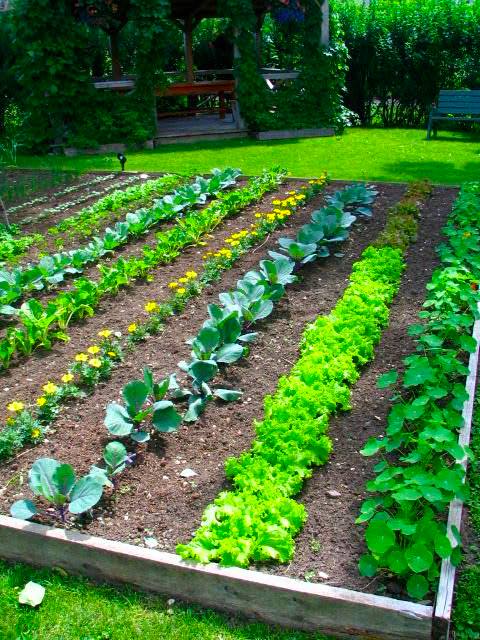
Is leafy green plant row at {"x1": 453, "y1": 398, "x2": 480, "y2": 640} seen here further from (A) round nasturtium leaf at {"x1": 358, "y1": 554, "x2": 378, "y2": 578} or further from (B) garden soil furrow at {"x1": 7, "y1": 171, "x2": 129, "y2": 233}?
(B) garden soil furrow at {"x1": 7, "y1": 171, "x2": 129, "y2": 233}

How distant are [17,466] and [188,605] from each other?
1.37 m

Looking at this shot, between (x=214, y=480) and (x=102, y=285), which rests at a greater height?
(x=102, y=285)

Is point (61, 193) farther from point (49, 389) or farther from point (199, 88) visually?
point (199, 88)

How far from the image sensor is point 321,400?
3.87 metres

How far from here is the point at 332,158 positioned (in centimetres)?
1118

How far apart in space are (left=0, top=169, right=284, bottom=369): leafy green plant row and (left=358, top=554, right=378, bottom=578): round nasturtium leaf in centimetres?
292

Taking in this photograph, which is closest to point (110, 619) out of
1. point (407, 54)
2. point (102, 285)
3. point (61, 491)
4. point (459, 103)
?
point (61, 491)

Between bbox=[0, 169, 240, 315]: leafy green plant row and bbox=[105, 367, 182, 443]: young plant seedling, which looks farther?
bbox=[0, 169, 240, 315]: leafy green plant row

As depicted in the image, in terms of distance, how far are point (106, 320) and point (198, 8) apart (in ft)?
37.6

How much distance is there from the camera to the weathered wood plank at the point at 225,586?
252 centimetres

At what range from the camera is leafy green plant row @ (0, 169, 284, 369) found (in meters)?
4.84

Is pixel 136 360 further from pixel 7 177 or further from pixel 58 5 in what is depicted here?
pixel 58 5

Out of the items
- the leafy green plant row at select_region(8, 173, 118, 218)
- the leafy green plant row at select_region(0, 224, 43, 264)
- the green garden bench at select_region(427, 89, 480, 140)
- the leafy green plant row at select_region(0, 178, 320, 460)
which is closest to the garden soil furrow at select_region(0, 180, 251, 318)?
the leafy green plant row at select_region(0, 224, 43, 264)

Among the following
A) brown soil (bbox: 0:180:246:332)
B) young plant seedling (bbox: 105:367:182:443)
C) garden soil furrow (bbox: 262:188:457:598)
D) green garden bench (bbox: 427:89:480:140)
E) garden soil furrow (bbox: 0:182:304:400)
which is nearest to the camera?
garden soil furrow (bbox: 262:188:457:598)
